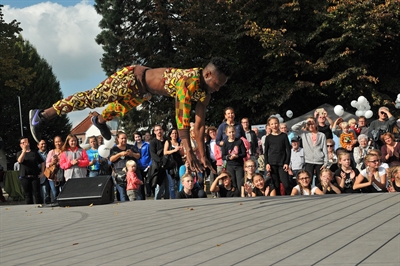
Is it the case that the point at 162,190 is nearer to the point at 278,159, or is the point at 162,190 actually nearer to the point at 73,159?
the point at 73,159

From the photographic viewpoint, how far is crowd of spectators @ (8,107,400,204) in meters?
8.29

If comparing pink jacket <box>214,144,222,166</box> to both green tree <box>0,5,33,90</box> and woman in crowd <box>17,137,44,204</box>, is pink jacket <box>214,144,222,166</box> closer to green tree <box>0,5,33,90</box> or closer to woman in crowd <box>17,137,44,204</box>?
woman in crowd <box>17,137,44,204</box>

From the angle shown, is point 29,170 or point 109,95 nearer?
point 109,95

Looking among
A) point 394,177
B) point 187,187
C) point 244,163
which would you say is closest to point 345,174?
point 394,177

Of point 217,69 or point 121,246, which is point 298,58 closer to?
point 217,69

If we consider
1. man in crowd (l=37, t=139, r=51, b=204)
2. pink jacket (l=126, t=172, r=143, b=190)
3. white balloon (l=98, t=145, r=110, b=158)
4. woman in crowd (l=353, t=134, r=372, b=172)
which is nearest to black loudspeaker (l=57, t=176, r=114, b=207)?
pink jacket (l=126, t=172, r=143, b=190)

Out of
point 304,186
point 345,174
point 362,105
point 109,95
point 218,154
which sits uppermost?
point 362,105

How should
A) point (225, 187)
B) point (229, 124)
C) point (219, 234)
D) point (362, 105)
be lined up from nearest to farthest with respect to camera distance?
point (219, 234)
point (225, 187)
point (229, 124)
point (362, 105)

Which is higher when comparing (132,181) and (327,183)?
(132,181)

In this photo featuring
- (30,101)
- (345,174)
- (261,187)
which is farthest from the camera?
(30,101)

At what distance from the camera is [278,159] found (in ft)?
28.6

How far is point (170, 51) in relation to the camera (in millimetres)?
23406

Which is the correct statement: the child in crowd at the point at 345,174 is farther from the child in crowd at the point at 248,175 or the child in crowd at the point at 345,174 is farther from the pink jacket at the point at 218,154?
the pink jacket at the point at 218,154

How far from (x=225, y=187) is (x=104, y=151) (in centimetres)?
244
